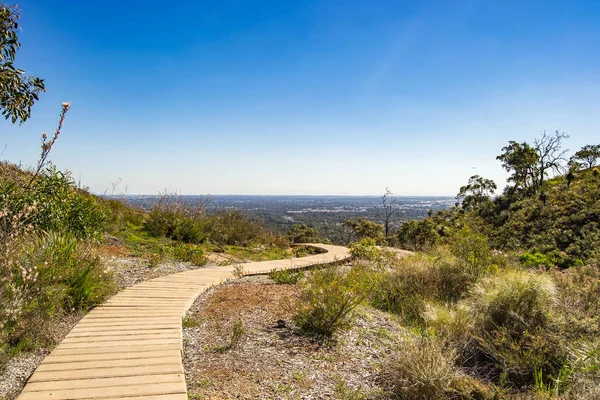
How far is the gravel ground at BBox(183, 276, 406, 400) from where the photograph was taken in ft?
9.93

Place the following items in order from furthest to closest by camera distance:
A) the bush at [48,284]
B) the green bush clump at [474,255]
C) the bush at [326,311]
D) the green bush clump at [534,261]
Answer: the green bush clump at [534,261] → the green bush clump at [474,255] → the bush at [326,311] → the bush at [48,284]

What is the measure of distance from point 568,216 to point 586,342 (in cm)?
1386

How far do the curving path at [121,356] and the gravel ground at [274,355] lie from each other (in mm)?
208

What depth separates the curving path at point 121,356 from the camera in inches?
107

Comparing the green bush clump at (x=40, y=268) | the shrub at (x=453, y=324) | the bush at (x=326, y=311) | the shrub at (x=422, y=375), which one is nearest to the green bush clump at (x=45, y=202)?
the green bush clump at (x=40, y=268)

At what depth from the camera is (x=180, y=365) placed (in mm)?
3180

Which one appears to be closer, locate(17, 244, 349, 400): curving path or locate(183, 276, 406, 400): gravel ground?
locate(17, 244, 349, 400): curving path

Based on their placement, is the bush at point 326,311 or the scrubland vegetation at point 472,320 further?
the bush at point 326,311

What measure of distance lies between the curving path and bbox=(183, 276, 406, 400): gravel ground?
0.68 feet

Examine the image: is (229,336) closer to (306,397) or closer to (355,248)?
(306,397)

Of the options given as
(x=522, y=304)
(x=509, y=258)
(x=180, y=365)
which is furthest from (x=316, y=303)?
(x=509, y=258)

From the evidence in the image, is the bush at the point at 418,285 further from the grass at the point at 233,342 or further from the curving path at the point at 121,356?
the curving path at the point at 121,356

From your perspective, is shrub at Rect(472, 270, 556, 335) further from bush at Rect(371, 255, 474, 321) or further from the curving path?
the curving path

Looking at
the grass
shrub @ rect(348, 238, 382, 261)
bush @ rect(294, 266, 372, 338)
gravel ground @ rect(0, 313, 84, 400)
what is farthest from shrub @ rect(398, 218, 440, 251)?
gravel ground @ rect(0, 313, 84, 400)
